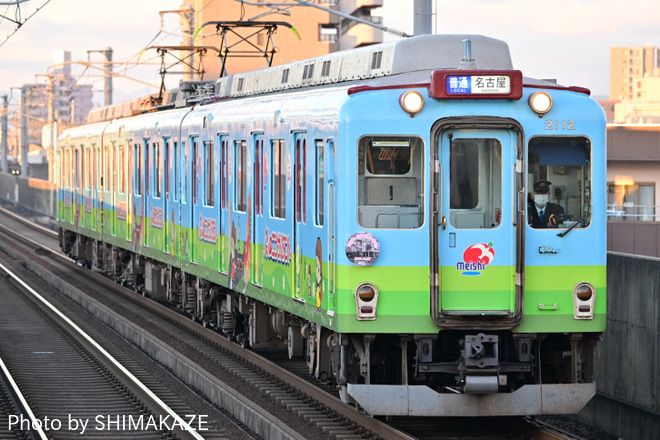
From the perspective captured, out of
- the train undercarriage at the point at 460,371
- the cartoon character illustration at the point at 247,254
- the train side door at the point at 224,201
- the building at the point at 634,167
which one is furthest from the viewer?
the building at the point at 634,167

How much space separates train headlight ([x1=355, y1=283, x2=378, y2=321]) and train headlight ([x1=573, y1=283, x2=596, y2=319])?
5.35ft

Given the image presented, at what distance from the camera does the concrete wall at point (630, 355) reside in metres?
10.9

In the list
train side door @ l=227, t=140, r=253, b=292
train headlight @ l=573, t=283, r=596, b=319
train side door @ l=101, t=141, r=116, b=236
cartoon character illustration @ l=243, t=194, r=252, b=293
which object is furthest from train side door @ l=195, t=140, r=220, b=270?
train side door @ l=101, t=141, r=116, b=236

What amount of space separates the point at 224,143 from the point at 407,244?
5561 mm

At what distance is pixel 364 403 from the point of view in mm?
10008

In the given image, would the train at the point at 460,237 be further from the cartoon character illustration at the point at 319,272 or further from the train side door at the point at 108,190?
the train side door at the point at 108,190

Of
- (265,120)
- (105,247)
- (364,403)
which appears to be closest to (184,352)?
(265,120)

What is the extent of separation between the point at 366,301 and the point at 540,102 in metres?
2.14

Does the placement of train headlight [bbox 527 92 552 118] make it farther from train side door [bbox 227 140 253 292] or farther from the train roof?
train side door [bbox 227 140 253 292]

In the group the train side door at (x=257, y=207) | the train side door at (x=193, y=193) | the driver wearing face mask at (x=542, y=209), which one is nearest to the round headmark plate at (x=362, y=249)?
the driver wearing face mask at (x=542, y=209)

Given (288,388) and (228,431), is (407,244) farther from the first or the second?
(288,388)

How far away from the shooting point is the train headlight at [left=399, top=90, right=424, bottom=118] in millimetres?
10102

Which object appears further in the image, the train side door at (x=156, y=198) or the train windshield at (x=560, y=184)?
the train side door at (x=156, y=198)

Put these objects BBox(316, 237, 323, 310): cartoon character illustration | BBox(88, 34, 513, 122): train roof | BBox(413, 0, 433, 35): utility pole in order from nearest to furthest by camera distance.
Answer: BBox(316, 237, 323, 310): cartoon character illustration
BBox(88, 34, 513, 122): train roof
BBox(413, 0, 433, 35): utility pole
